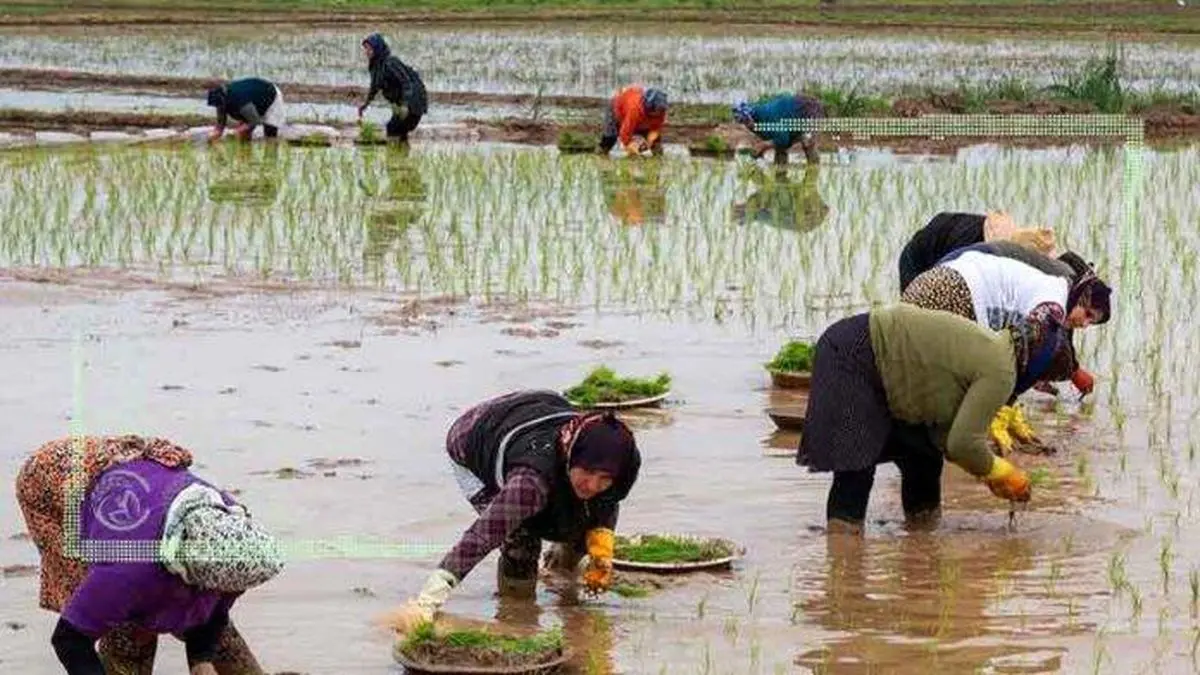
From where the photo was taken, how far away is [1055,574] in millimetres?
6273

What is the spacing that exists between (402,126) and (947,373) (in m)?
12.6

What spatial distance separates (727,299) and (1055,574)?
4.71 meters

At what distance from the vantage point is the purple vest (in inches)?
179

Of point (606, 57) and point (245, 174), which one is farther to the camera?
point (606, 57)

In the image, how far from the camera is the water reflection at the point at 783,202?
538 inches

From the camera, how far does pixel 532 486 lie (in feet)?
18.2

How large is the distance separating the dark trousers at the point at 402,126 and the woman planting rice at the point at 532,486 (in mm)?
12799

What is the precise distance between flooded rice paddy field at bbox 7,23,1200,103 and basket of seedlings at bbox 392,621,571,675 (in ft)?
58.2

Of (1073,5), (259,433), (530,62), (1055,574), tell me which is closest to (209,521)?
(1055,574)

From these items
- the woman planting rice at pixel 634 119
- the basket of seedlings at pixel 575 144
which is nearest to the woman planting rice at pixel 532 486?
the woman planting rice at pixel 634 119

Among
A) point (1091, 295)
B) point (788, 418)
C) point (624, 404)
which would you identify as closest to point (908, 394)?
point (1091, 295)

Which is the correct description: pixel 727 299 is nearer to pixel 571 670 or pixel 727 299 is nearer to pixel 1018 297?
pixel 1018 297

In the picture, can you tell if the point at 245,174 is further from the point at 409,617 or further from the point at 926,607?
the point at 409,617

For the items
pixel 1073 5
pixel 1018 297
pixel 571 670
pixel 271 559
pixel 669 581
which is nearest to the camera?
pixel 271 559
